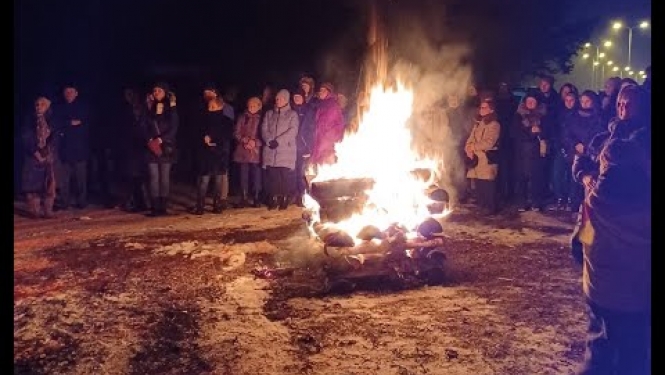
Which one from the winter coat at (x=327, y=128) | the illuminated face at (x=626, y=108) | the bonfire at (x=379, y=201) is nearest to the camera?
the illuminated face at (x=626, y=108)

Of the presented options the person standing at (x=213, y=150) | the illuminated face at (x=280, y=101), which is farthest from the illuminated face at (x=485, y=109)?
the person standing at (x=213, y=150)

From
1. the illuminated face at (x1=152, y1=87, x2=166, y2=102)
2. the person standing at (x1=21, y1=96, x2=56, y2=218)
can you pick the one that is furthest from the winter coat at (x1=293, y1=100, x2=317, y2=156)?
the person standing at (x1=21, y1=96, x2=56, y2=218)

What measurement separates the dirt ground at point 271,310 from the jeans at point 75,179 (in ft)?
7.39

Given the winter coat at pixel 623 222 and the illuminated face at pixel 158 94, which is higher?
the illuminated face at pixel 158 94

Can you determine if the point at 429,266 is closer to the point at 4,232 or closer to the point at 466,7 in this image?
the point at 4,232

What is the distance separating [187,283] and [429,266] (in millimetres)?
2758

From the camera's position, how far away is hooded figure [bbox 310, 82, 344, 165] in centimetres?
1158

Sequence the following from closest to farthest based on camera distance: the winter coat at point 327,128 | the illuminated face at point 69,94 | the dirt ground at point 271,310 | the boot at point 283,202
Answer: the dirt ground at point 271,310, the illuminated face at point 69,94, the winter coat at point 327,128, the boot at point 283,202

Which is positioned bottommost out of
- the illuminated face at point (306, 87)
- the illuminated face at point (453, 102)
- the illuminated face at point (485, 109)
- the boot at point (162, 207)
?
the boot at point (162, 207)

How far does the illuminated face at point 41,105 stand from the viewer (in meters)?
10.9

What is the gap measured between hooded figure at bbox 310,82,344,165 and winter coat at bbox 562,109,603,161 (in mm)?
4106

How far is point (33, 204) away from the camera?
10.9 metres

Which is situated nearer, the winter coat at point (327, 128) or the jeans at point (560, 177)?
the winter coat at point (327, 128)

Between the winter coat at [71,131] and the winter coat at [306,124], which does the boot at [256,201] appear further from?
the winter coat at [71,131]
